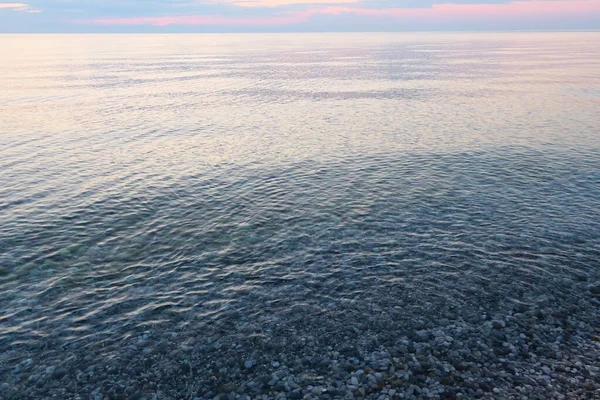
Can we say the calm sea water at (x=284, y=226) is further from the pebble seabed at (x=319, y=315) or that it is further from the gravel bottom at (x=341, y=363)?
the gravel bottom at (x=341, y=363)

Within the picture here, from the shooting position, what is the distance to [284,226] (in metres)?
36.0

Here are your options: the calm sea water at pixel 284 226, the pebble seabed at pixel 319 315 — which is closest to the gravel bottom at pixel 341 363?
the pebble seabed at pixel 319 315

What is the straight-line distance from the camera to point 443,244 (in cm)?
3212

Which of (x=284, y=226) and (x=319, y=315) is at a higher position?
(x=284, y=226)

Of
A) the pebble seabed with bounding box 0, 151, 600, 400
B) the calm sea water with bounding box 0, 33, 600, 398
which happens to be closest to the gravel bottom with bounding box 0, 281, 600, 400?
the pebble seabed with bounding box 0, 151, 600, 400

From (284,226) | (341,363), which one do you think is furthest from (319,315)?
(284,226)

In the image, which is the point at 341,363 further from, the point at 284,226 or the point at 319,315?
the point at 284,226

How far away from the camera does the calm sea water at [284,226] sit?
23609 millimetres

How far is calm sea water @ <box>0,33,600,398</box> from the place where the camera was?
23609 millimetres

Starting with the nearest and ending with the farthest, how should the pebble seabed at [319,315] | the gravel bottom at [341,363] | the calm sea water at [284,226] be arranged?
the gravel bottom at [341,363] < the pebble seabed at [319,315] < the calm sea water at [284,226]

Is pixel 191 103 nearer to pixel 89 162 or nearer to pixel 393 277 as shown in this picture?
pixel 89 162

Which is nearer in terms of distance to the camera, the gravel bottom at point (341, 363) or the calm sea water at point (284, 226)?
the gravel bottom at point (341, 363)

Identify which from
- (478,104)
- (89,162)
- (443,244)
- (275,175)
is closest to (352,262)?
(443,244)

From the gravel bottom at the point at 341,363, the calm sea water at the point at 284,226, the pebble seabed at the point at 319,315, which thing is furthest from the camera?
the calm sea water at the point at 284,226
